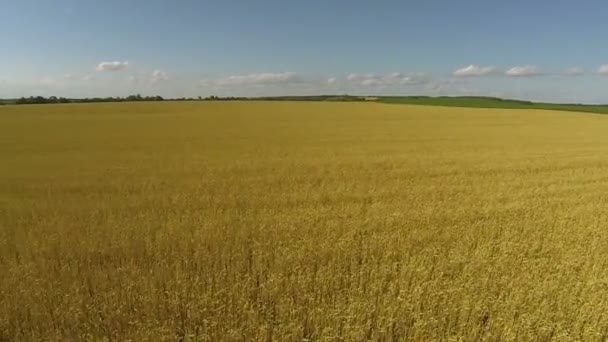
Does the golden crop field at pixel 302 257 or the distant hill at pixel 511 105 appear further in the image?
the distant hill at pixel 511 105

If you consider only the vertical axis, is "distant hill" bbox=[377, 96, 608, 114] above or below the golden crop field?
above

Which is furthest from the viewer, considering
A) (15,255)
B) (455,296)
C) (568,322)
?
(15,255)

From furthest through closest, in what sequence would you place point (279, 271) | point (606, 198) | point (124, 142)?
point (124, 142), point (606, 198), point (279, 271)

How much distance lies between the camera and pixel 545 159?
16969mm

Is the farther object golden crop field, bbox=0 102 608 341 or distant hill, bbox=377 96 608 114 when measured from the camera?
distant hill, bbox=377 96 608 114

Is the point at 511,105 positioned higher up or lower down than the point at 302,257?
higher up

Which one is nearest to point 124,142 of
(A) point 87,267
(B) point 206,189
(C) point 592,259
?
(B) point 206,189

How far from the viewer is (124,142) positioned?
75.3 ft

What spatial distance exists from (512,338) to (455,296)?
2.78ft

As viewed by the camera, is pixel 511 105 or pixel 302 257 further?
pixel 511 105

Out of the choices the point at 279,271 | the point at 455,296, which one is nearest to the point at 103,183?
the point at 279,271

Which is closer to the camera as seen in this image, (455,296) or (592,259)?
(455,296)

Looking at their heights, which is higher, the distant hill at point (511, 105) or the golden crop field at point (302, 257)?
the distant hill at point (511, 105)

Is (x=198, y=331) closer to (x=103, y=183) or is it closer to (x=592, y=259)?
(x=592, y=259)
